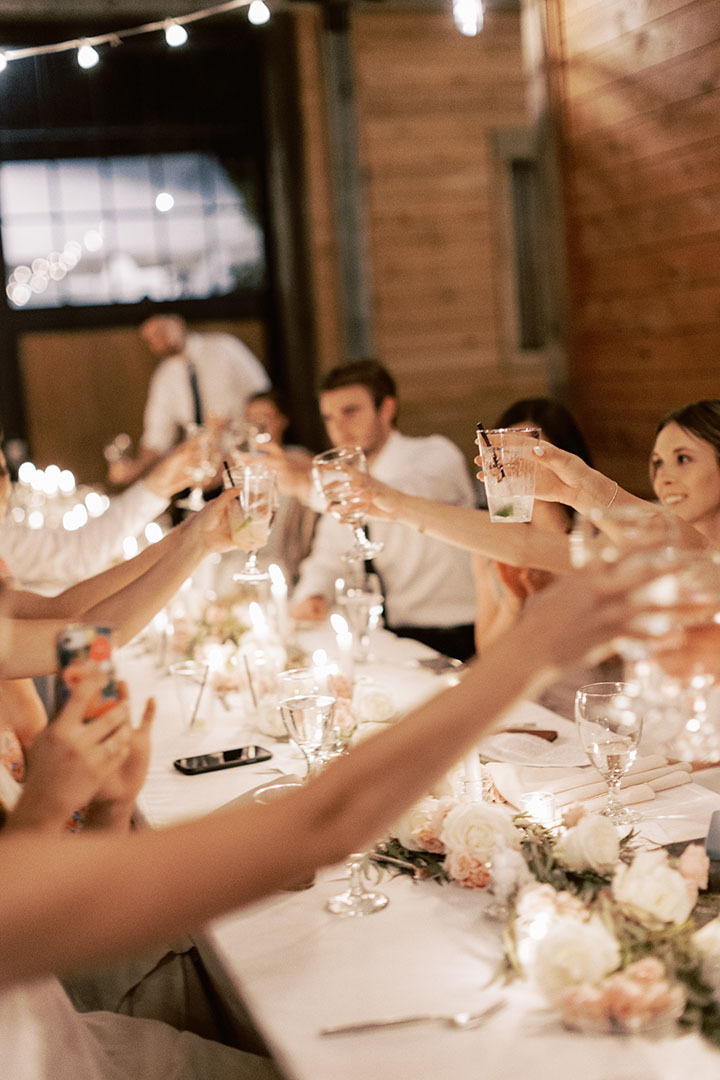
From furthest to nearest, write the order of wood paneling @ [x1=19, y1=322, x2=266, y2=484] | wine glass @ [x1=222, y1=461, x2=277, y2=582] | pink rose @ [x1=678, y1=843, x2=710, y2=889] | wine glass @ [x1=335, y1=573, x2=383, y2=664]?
wood paneling @ [x1=19, y1=322, x2=266, y2=484]
wine glass @ [x1=335, y1=573, x2=383, y2=664]
wine glass @ [x1=222, y1=461, x2=277, y2=582]
pink rose @ [x1=678, y1=843, x2=710, y2=889]

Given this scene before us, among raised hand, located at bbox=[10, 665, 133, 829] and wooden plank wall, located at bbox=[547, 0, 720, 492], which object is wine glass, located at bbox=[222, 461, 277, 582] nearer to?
raised hand, located at bbox=[10, 665, 133, 829]

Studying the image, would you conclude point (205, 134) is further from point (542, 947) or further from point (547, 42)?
point (542, 947)

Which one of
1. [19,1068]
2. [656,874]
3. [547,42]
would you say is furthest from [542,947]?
[547,42]

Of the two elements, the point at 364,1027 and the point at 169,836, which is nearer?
the point at 169,836

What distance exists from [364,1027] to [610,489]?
3.57ft

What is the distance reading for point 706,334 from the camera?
159 inches

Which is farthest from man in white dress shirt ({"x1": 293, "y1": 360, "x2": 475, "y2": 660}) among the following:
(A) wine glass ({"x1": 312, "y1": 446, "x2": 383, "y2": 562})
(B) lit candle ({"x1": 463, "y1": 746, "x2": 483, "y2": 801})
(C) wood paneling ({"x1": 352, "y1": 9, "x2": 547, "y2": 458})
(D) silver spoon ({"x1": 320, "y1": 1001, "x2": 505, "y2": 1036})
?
(C) wood paneling ({"x1": 352, "y1": 9, "x2": 547, "y2": 458})

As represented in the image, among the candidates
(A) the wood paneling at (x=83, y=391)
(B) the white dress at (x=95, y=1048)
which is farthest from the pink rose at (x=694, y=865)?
(A) the wood paneling at (x=83, y=391)

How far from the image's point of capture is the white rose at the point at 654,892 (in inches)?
44.7

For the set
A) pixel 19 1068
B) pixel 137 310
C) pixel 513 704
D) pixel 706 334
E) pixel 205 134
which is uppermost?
pixel 205 134

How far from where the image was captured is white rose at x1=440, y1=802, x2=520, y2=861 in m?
1.36

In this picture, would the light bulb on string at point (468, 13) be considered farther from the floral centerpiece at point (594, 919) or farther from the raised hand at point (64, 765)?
the raised hand at point (64, 765)

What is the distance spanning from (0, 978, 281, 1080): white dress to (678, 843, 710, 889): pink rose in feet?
1.87

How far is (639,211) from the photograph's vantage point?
431cm
